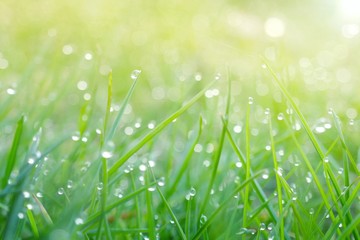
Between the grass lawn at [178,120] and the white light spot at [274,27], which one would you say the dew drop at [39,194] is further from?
the white light spot at [274,27]

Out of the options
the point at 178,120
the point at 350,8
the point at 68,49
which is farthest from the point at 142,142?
the point at 350,8

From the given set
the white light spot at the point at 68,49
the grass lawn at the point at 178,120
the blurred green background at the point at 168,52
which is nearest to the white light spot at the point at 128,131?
the grass lawn at the point at 178,120

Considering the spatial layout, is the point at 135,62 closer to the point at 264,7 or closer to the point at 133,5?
the point at 133,5

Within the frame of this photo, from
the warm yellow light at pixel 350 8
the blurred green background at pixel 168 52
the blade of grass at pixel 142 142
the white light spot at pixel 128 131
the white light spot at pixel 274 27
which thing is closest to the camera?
the blade of grass at pixel 142 142

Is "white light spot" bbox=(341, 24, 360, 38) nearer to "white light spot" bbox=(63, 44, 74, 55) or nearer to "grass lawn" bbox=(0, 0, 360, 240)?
"grass lawn" bbox=(0, 0, 360, 240)

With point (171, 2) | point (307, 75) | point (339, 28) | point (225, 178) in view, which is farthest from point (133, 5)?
point (225, 178)

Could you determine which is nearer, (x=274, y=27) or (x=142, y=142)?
(x=142, y=142)

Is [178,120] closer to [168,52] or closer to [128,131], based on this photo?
[128,131]
